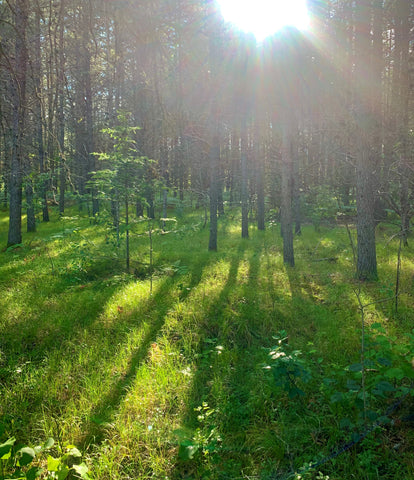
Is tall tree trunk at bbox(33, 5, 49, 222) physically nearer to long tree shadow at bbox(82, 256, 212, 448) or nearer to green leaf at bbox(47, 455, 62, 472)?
long tree shadow at bbox(82, 256, 212, 448)

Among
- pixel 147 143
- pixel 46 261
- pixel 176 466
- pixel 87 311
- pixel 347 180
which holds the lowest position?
pixel 176 466

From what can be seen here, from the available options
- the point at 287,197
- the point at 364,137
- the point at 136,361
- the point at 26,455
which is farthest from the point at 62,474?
the point at 364,137

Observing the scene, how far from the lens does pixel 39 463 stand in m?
2.80

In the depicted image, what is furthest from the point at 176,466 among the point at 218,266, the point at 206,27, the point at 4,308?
the point at 206,27

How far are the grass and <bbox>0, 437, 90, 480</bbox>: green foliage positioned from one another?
0.18 m

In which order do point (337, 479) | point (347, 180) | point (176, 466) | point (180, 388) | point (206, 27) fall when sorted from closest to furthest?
point (337, 479) < point (176, 466) < point (180, 388) < point (206, 27) < point (347, 180)

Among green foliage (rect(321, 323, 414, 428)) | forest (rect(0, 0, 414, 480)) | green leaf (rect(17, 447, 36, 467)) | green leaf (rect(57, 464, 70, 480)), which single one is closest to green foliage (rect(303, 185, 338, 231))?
forest (rect(0, 0, 414, 480))

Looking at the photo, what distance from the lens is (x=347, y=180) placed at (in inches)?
628

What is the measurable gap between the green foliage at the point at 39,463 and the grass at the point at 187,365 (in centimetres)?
18

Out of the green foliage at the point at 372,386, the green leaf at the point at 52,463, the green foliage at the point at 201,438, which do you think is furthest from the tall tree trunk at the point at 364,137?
the green leaf at the point at 52,463

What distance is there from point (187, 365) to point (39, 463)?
1.97 metres

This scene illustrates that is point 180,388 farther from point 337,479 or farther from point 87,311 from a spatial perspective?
point 87,311

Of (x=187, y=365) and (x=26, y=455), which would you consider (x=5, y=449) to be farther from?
(x=187, y=365)

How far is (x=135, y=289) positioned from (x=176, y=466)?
3836mm
